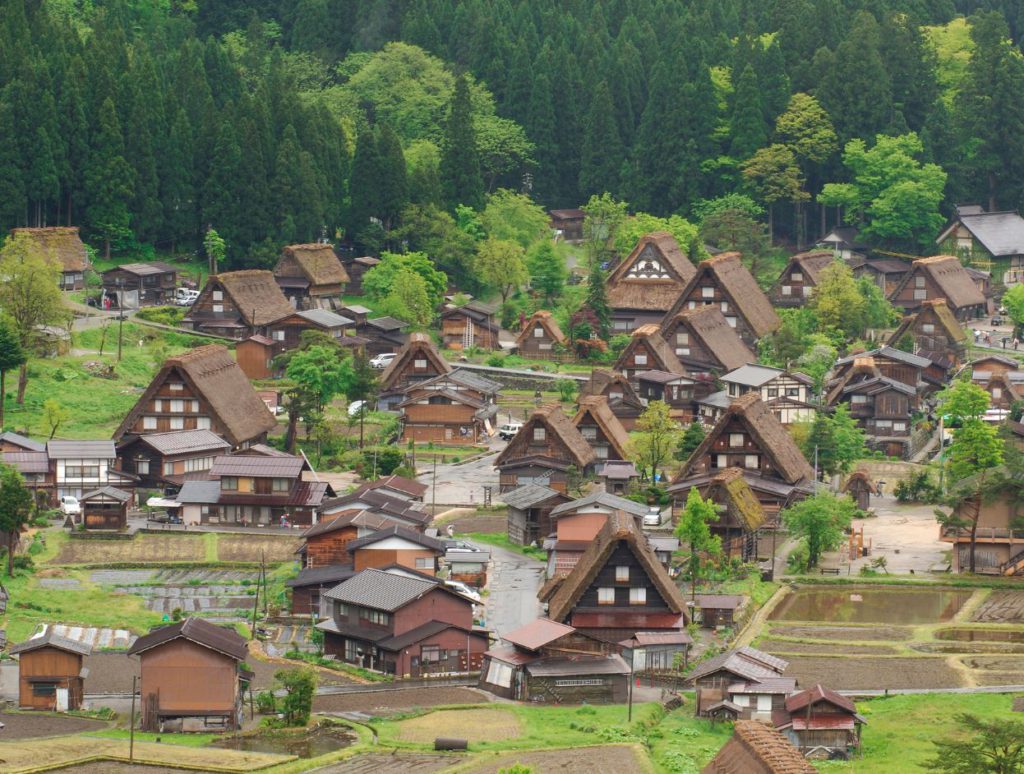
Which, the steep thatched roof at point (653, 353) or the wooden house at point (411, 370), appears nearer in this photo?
the wooden house at point (411, 370)

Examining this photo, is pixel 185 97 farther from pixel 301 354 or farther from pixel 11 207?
pixel 301 354

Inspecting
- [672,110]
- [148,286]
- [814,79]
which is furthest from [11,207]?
[814,79]

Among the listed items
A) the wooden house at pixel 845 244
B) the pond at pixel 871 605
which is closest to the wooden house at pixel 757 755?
the pond at pixel 871 605

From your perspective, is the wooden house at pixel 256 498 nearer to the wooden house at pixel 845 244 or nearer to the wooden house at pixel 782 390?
the wooden house at pixel 782 390

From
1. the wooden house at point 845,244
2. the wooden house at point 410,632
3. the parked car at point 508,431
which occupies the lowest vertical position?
the wooden house at point 410,632

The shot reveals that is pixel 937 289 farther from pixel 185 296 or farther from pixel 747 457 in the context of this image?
pixel 185 296

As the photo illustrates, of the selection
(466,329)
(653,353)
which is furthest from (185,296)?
(653,353)
